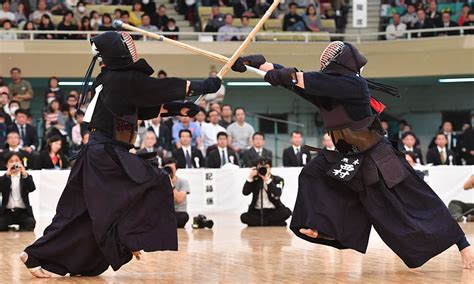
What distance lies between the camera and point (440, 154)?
55.3ft

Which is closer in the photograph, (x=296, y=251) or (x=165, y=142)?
(x=296, y=251)

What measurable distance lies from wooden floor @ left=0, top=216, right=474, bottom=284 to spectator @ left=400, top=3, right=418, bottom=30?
41.5ft

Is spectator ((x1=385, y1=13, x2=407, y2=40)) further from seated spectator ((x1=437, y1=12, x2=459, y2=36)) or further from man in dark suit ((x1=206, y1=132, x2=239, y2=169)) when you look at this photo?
man in dark suit ((x1=206, y1=132, x2=239, y2=169))

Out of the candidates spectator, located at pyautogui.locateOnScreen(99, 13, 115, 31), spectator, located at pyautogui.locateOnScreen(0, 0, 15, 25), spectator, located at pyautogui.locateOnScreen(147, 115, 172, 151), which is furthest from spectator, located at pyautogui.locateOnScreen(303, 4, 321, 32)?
spectator, located at pyautogui.locateOnScreen(147, 115, 172, 151)

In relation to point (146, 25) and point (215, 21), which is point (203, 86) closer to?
point (146, 25)

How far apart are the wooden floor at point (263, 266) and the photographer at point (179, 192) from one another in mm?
2487

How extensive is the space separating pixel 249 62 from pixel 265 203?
20.4 feet

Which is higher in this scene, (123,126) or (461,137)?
(123,126)

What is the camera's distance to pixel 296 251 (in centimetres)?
945

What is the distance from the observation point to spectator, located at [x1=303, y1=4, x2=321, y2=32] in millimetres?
22641

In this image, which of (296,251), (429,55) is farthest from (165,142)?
(429,55)

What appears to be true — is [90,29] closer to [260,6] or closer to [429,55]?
[260,6]

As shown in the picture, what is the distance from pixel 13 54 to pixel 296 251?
1289 cm

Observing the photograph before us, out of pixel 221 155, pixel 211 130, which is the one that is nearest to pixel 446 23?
pixel 211 130
